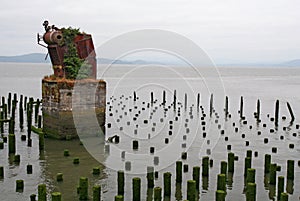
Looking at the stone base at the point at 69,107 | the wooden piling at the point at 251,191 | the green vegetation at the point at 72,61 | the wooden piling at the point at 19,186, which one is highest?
the green vegetation at the point at 72,61

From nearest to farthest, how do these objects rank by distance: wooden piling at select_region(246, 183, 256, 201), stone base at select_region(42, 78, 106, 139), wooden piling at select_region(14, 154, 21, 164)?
wooden piling at select_region(246, 183, 256, 201) → wooden piling at select_region(14, 154, 21, 164) → stone base at select_region(42, 78, 106, 139)

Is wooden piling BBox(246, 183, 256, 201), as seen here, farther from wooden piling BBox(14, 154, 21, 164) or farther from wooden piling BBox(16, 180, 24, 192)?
wooden piling BBox(14, 154, 21, 164)

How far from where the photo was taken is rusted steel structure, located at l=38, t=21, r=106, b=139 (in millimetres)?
32531

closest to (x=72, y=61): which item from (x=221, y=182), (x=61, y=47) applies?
(x=61, y=47)

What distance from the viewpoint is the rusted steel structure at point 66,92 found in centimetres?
3253

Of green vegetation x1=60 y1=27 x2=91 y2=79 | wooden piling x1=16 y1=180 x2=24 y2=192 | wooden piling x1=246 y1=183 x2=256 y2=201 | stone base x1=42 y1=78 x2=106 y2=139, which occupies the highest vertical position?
green vegetation x1=60 y1=27 x2=91 y2=79

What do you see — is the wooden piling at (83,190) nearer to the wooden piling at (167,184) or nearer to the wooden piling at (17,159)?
the wooden piling at (167,184)

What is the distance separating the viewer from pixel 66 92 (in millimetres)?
32469

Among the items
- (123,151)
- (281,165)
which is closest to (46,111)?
(123,151)

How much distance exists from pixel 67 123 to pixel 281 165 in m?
16.1

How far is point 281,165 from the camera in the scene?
27.4 meters

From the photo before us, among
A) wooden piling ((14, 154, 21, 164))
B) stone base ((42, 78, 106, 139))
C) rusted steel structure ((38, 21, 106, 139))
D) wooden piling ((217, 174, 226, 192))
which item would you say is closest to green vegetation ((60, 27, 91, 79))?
rusted steel structure ((38, 21, 106, 139))

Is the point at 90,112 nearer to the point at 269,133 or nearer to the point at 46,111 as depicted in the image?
the point at 46,111

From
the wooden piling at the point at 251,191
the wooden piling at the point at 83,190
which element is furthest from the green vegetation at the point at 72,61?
the wooden piling at the point at 251,191
